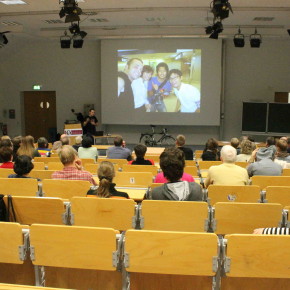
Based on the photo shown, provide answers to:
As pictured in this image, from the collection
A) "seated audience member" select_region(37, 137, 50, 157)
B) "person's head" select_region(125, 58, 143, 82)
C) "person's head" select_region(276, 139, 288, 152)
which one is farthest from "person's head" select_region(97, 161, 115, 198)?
"person's head" select_region(125, 58, 143, 82)

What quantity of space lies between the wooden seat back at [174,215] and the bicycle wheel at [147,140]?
10.5 metres

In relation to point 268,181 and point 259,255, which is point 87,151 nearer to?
point 268,181

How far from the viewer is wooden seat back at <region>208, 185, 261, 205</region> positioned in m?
3.70

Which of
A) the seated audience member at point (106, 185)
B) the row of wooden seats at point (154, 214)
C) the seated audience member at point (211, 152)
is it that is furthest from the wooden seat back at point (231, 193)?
the seated audience member at point (211, 152)

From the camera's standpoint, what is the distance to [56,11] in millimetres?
9961

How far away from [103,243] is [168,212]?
82cm

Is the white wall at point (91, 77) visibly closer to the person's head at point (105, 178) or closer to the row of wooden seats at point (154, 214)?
the person's head at point (105, 178)

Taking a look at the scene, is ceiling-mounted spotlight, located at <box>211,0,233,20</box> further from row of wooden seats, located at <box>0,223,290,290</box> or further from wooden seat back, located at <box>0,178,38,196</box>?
row of wooden seats, located at <box>0,223,290,290</box>

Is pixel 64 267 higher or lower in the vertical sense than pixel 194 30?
lower

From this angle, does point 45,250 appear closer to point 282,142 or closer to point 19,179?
point 19,179

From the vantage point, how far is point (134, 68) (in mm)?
13570

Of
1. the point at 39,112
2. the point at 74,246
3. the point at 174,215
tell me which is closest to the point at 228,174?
the point at 174,215

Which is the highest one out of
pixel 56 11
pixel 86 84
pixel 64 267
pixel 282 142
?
pixel 56 11

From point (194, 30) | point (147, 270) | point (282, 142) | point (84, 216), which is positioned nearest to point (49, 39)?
point (194, 30)
